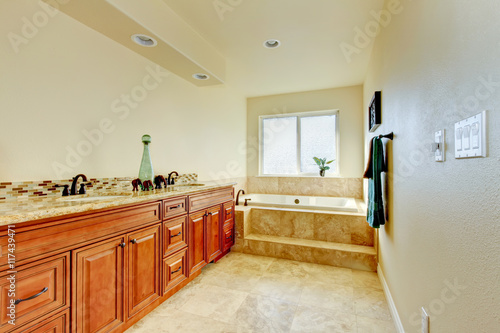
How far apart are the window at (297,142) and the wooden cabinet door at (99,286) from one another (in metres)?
3.43

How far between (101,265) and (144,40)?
1746 millimetres

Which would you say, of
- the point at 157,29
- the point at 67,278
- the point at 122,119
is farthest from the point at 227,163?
the point at 67,278

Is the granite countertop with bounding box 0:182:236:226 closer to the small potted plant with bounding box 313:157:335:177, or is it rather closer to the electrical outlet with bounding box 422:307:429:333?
the electrical outlet with bounding box 422:307:429:333

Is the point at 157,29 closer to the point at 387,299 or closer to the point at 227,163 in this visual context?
the point at 227,163

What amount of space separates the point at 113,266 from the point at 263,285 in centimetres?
137

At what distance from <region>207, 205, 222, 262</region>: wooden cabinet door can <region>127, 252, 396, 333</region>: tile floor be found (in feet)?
0.58

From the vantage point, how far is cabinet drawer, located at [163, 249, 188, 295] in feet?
6.26

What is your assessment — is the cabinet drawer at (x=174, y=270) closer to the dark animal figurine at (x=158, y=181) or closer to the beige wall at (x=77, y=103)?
the dark animal figurine at (x=158, y=181)

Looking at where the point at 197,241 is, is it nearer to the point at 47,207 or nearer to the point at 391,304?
the point at 47,207

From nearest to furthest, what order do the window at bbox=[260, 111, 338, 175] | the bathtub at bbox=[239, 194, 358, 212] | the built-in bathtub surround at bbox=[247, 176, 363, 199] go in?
the bathtub at bbox=[239, 194, 358, 212] < the built-in bathtub surround at bbox=[247, 176, 363, 199] < the window at bbox=[260, 111, 338, 175]

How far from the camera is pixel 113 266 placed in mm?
1456

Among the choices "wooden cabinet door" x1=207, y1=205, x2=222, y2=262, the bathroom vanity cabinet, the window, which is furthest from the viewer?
the window

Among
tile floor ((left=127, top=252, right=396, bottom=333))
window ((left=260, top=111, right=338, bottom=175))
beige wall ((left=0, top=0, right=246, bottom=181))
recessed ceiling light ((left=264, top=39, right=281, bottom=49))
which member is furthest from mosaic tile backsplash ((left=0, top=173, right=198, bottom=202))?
window ((left=260, top=111, right=338, bottom=175))

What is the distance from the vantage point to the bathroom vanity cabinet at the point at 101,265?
1046 mm
